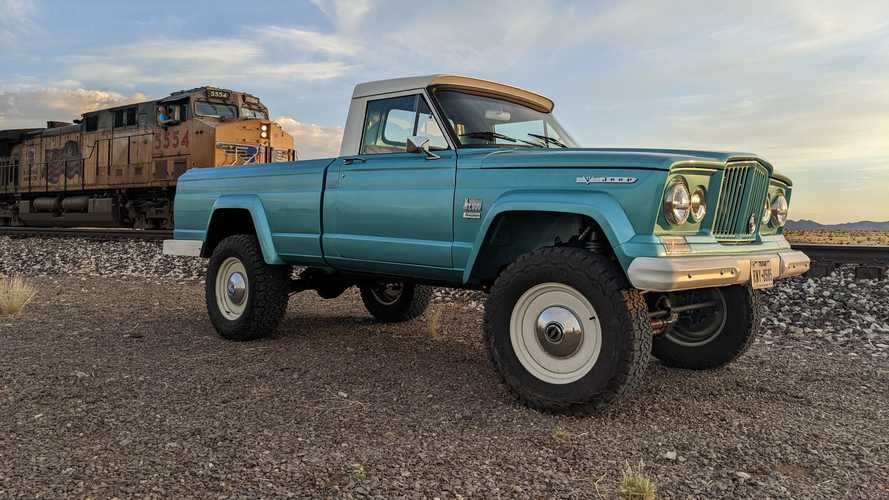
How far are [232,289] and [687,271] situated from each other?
13.3 ft

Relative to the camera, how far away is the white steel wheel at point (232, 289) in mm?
5836

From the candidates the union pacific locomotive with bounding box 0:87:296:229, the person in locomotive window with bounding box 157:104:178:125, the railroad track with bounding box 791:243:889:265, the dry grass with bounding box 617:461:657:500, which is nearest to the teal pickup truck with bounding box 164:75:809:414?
the dry grass with bounding box 617:461:657:500

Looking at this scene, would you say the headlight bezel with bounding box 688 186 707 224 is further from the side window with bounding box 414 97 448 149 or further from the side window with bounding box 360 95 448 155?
the side window with bounding box 360 95 448 155

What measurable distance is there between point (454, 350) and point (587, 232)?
2.04 meters

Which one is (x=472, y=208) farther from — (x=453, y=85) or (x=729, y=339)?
(x=729, y=339)

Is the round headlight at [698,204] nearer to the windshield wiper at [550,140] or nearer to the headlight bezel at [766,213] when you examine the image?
the headlight bezel at [766,213]

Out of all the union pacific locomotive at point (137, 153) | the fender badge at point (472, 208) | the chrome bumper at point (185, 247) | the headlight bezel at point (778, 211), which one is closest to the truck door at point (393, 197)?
the fender badge at point (472, 208)

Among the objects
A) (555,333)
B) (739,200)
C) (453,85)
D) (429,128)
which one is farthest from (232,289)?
(739,200)

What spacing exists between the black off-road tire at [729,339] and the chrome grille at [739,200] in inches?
25.2

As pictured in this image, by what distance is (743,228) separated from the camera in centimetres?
409

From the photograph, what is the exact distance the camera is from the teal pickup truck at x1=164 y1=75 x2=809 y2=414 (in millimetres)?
3465

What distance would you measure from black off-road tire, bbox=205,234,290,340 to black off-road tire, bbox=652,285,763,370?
3.14 meters

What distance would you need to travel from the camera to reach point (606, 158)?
355cm

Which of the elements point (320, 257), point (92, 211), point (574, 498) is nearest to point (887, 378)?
point (574, 498)
